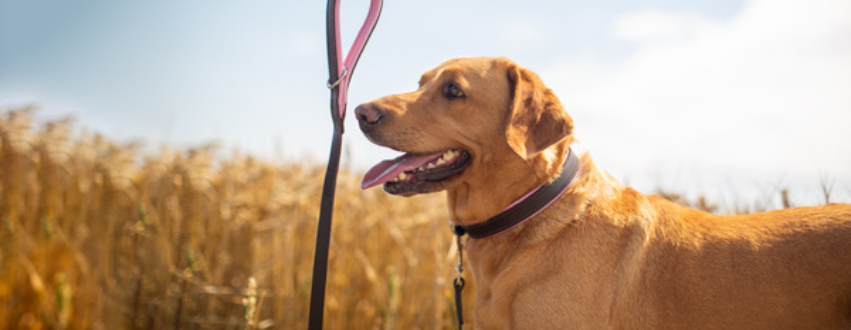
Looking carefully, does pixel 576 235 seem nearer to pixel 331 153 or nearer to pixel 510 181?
pixel 510 181

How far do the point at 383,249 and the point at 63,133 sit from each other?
3.15 meters

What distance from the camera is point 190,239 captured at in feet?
13.9

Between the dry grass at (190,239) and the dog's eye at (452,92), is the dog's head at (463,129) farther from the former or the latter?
the dry grass at (190,239)

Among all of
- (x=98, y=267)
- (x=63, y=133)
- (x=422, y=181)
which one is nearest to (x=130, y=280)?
(x=98, y=267)

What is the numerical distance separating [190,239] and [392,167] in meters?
2.52

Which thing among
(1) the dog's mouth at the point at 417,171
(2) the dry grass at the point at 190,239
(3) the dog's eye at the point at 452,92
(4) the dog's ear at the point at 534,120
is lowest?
(2) the dry grass at the point at 190,239

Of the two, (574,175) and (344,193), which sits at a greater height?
(574,175)

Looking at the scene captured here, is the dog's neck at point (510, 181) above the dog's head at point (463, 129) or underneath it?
underneath

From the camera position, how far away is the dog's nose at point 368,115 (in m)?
2.62

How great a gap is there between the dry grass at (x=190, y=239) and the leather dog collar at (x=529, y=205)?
33.5 inches

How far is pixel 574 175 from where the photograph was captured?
8.76ft

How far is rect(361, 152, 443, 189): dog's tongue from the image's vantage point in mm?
2619

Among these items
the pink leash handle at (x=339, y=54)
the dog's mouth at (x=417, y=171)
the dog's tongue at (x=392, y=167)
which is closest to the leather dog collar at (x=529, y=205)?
the dog's mouth at (x=417, y=171)

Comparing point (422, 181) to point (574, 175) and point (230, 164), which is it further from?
point (230, 164)
